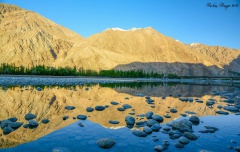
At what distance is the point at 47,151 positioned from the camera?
6172 millimetres

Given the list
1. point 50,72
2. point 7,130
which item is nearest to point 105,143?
point 7,130

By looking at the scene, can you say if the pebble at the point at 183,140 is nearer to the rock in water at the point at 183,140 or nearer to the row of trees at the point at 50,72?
the rock in water at the point at 183,140

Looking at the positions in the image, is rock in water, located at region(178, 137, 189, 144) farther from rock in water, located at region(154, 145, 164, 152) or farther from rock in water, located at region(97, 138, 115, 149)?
rock in water, located at region(97, 138, 115, 149)

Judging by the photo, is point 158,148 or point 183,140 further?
point 183,140

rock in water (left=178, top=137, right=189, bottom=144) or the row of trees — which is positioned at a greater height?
the row of trees

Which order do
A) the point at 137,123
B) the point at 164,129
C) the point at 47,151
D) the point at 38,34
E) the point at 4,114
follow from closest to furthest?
the point at 47,151, the point at 164,129, the point at 137,123, the point at 4,114, the point at 38,34

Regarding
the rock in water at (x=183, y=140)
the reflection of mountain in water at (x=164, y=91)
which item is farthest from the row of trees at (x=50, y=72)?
the rock in water at (x=183, y=140)

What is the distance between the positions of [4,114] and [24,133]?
3.90 meters

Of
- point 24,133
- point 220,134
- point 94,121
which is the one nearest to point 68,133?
point 24,133

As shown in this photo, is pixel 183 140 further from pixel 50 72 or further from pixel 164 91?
pixel 50 72

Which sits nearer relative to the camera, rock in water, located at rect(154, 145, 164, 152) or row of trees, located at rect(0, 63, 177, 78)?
rock in water, located at rect(154, 145, 164, 152)

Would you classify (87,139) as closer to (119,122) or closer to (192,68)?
(119,122)

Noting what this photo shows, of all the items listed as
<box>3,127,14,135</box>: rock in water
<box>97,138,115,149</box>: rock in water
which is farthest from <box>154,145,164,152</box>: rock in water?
<box>3,127,14,135</box>: rock in water

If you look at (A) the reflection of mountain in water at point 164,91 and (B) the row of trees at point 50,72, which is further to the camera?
(B) the row of trees at point 50,72
